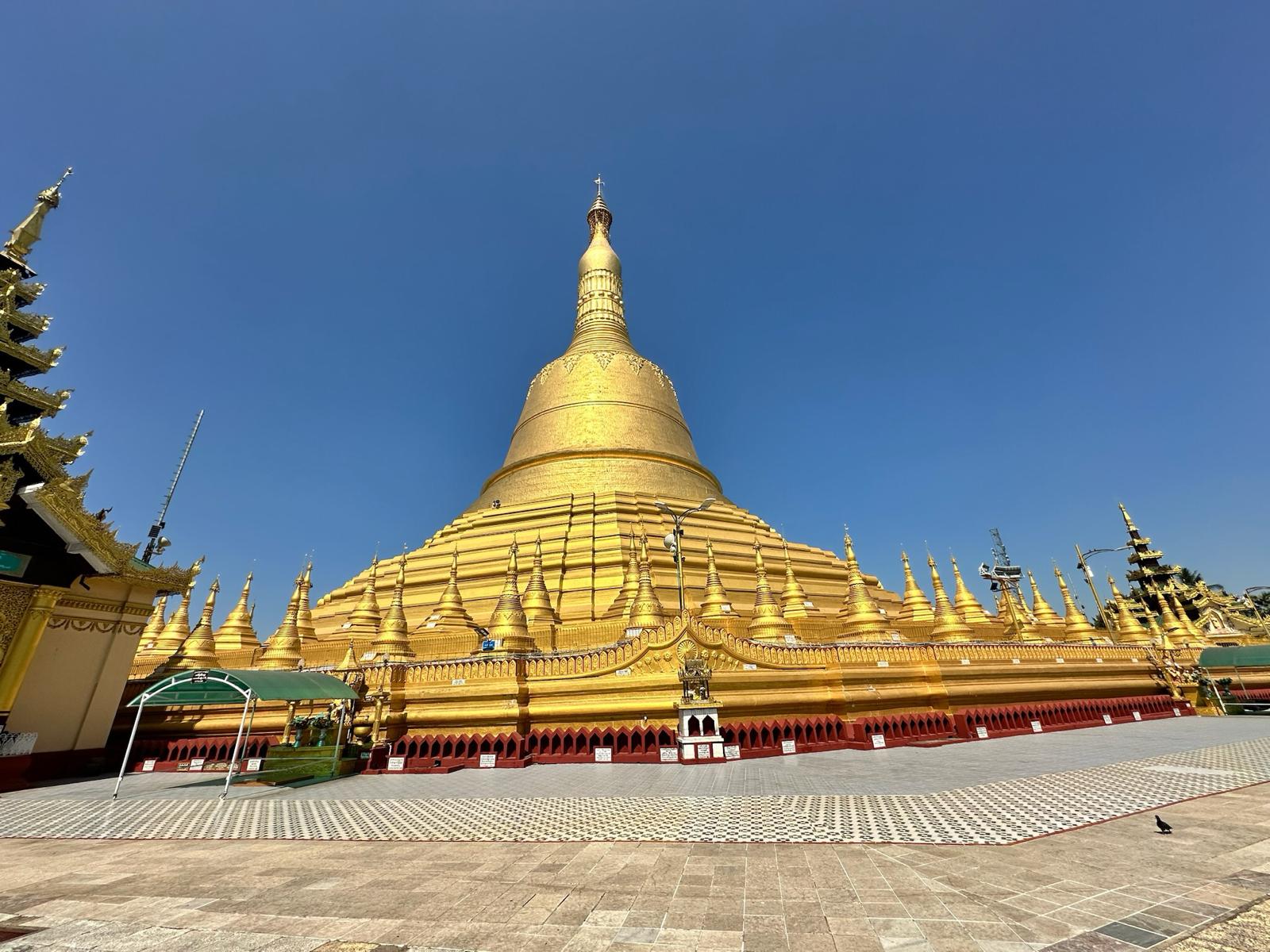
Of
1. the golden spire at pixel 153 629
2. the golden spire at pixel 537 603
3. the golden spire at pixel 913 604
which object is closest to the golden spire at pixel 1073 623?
the golden spire at pixel 913 604

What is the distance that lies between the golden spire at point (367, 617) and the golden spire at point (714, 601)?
1042 cm

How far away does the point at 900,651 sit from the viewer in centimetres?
1400

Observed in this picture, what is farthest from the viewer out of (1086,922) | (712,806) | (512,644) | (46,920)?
(512,644)

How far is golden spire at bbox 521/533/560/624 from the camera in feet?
52.7

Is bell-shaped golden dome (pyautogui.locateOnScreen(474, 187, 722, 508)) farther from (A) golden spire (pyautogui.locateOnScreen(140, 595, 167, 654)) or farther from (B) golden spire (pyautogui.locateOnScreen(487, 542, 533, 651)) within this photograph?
(A) golden spire (pyautogui.locateOnScreen(140, 595, 167, 654))

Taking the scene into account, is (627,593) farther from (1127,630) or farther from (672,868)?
(1127,630)

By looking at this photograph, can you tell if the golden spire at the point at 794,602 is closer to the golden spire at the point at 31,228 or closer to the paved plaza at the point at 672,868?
the paved plaza at the point at 672,868

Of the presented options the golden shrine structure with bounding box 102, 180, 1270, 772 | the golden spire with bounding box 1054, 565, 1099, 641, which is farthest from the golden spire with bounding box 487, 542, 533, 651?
the golden spire with bounding box 1054, 565, 1099, 641

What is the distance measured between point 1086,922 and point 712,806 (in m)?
3.95

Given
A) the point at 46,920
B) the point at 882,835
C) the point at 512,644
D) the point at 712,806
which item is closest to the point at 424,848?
the point at 46,920

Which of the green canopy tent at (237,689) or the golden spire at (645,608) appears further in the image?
the golden spire at (645,608)

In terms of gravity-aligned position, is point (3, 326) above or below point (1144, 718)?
above

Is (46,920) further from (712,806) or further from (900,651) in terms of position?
(900,651)

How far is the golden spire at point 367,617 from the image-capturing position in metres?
18.2
